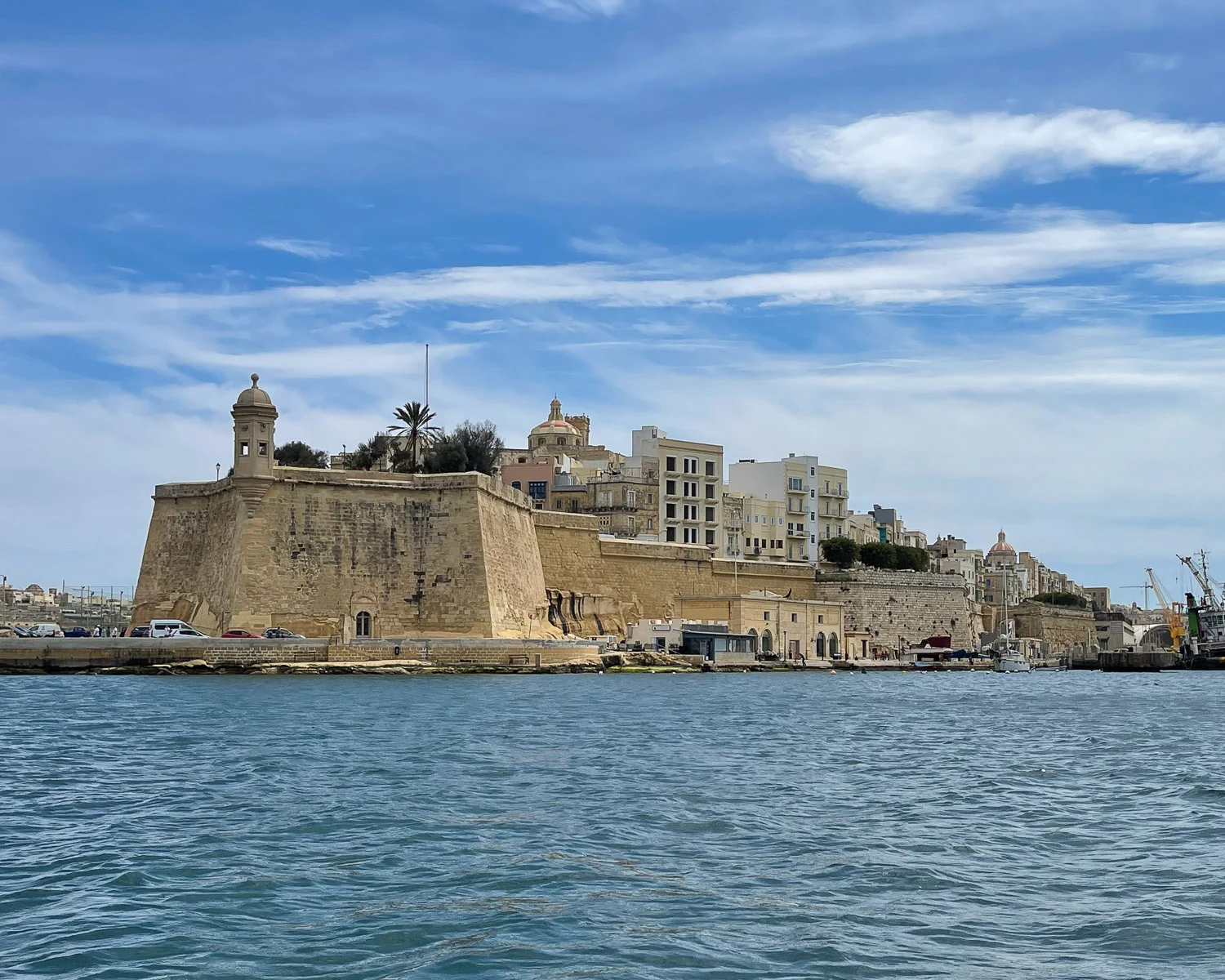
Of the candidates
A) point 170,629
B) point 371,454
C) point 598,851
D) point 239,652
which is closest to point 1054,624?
point 371,454

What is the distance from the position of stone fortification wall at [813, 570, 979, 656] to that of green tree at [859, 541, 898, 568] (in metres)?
5.60

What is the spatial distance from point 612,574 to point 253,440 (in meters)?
17.7

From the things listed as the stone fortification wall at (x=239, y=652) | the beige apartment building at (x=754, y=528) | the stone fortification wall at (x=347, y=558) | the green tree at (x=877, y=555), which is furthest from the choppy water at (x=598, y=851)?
the green tree at (x=877, y=555)

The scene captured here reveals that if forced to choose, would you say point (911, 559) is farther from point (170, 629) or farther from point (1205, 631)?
point (170, 629)

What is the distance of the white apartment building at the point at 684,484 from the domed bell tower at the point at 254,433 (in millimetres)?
25735

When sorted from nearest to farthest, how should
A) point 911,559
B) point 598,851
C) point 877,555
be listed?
1. point 598,851
2. point 877,555
3. point 911,559

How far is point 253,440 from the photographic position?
37438mm

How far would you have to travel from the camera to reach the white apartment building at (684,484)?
6203 cm

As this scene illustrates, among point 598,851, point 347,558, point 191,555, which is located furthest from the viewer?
point 191,555

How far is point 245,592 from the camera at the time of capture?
37094mm

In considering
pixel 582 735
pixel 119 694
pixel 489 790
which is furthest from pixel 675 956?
pixel 119 694

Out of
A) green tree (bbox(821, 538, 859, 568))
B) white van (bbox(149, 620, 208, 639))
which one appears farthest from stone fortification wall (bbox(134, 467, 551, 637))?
green tree (bbox(821, 538, 859, 568))

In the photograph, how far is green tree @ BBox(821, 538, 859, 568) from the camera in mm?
67938

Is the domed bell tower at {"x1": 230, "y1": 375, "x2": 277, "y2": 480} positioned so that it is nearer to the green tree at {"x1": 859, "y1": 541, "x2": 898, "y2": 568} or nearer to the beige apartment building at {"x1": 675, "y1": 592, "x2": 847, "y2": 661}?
the beige apartment building at {"x1": 675, "y1": 592, "x2": 847, "y2": 661}
